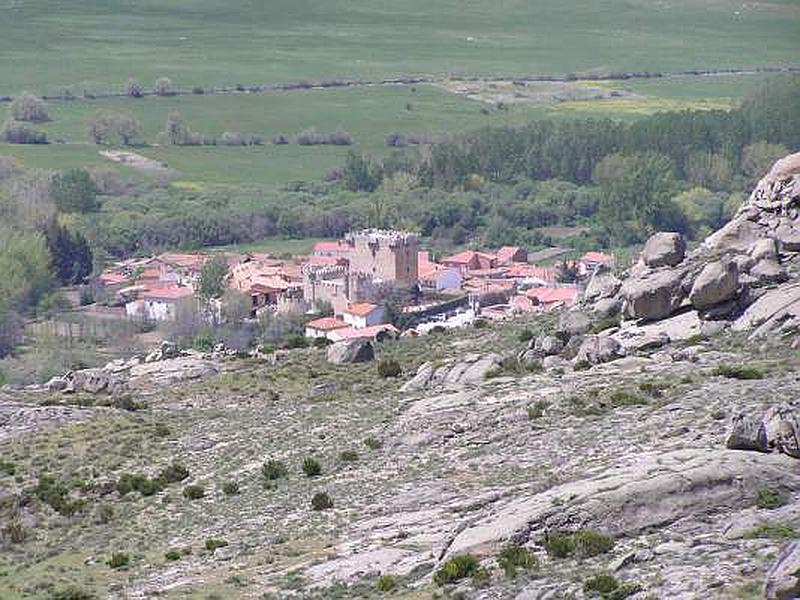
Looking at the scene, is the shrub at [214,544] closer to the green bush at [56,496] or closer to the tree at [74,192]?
the green bush at [56,496]

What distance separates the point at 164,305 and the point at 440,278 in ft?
50.6

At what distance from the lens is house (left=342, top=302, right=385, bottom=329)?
3541 inches

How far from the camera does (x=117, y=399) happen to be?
1956 inches

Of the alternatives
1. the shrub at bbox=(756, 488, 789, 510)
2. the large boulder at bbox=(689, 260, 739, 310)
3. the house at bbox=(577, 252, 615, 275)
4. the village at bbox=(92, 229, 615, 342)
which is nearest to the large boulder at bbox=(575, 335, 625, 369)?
the large boulder at bbox=(689, 260, 739, 310)

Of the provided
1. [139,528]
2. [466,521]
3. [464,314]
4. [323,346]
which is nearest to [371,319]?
[464,314]

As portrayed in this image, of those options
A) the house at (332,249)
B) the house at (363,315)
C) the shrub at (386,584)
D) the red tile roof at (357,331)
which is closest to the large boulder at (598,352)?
the shrub at (386,584)

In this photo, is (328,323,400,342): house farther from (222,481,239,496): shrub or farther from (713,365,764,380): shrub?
(713,365,764,380): shrub

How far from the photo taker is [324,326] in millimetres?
88938

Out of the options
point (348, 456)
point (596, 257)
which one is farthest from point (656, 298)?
point (596, 257)

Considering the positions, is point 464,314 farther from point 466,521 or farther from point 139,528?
point 466,521

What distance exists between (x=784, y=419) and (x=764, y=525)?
3.28 m

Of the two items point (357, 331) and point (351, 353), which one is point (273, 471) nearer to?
point (351, 353)

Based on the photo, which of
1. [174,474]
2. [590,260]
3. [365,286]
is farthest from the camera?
[590,260]

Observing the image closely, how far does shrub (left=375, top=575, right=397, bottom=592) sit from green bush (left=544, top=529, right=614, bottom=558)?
7.46ft
